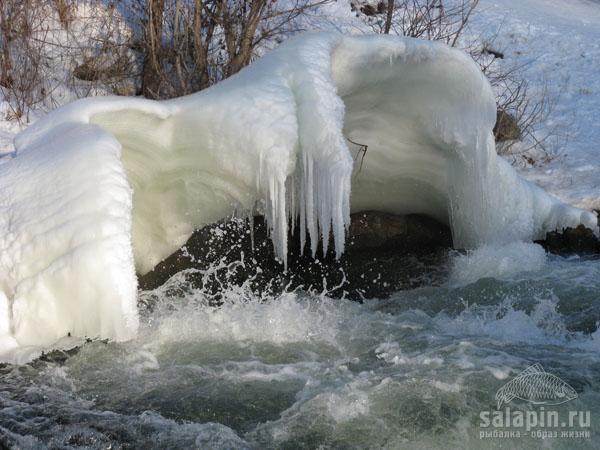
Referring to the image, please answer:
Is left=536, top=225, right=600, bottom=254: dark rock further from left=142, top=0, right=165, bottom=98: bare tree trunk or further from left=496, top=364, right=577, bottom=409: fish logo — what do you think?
left=142, top=0, right=165, bottom=98: bare tree trunk

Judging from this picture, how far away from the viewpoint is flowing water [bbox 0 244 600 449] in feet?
11.6

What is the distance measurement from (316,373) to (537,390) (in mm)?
1092

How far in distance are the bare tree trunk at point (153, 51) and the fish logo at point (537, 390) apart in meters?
5.38

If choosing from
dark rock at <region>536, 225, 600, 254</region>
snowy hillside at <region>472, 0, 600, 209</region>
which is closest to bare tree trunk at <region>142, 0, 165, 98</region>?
snowy hillside at <region>472, 0, 600, 209</region>

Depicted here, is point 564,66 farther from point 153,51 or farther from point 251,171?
point 251,171

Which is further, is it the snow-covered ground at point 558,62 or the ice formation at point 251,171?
the snow-covered ground at point 558,62

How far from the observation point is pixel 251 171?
4773 millimetres

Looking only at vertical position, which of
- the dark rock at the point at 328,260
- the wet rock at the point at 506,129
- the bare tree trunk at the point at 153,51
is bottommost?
the dark rock at the point at 328,260

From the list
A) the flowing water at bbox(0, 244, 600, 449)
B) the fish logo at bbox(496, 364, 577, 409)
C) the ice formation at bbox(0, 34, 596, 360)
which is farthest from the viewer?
the ice formation at bbox(0, 34, 596, 360)

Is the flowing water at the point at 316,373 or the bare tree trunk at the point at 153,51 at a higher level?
the bare tree trunk at the point at 153,51

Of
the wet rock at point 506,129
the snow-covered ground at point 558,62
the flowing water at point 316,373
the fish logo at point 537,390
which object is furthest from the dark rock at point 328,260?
the wet rock at point 506,129

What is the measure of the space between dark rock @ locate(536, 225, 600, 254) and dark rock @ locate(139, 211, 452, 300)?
2.65 ft

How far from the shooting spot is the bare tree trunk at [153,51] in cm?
816

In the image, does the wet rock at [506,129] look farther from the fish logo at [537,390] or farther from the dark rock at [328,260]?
the fish logo at [537,390]
